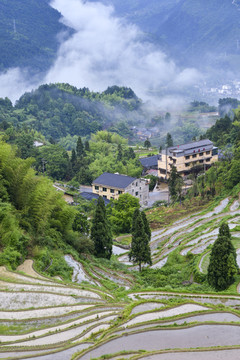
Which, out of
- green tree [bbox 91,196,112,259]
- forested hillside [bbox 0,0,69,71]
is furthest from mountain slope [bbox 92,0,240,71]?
green tree [bbox 91,196,112,259]

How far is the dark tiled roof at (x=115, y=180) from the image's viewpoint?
39406 mm

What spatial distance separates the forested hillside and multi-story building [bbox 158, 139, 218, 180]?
317 feet

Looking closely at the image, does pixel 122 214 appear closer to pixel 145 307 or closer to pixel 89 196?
pixel 89 196

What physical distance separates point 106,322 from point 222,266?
17.5ft

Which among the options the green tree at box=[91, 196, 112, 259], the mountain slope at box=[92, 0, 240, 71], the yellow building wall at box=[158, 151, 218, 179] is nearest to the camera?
the green tree at box=[91, 196, 112, 259]

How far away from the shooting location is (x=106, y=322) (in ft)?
37.7

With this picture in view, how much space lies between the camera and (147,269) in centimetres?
2016

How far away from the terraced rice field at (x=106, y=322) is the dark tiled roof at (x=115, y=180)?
22.1 meters

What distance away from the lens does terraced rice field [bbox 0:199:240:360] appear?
9.74 meters

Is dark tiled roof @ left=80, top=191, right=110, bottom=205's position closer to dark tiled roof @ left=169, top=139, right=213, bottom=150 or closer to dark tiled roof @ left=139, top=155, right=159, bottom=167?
dark tiled roof @ left=169, top=139, right=213, bottom=150

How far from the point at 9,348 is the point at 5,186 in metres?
11.0

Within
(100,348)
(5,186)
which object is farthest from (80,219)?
(100,348)

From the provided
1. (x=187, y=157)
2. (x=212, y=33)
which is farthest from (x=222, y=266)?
(x=212, y=33)

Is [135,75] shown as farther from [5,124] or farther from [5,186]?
[5,186]
